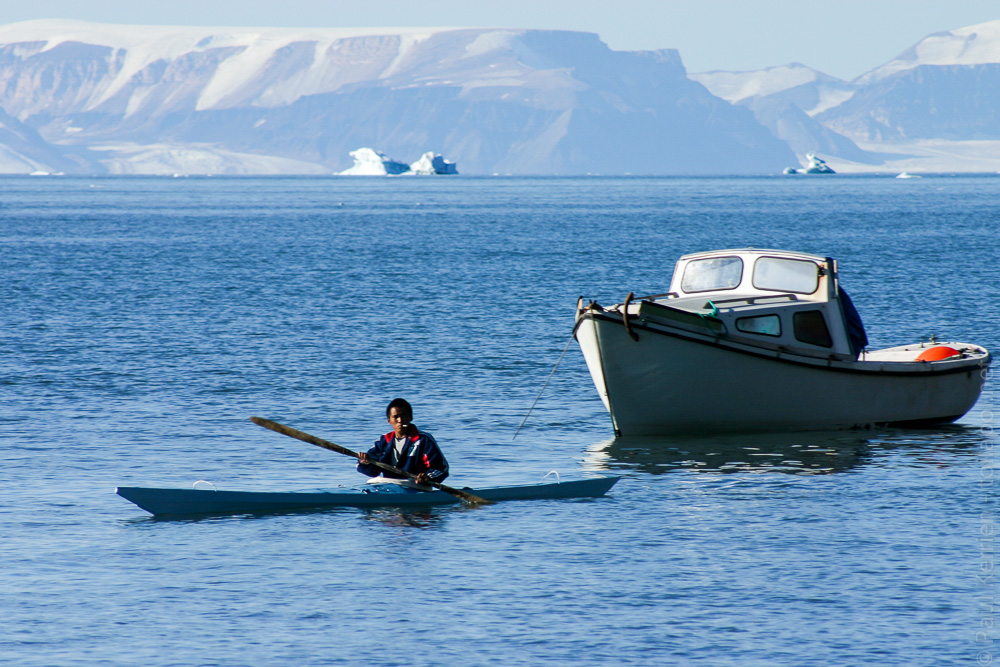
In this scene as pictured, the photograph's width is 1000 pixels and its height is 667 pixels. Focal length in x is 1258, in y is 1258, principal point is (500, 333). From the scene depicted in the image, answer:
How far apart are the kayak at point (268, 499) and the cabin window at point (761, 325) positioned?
4980 mm

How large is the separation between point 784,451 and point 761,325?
211 cm

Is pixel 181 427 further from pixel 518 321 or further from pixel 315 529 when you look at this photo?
pixel 518 321

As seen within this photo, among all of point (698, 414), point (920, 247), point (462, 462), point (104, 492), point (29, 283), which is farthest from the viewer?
point (920, 247)

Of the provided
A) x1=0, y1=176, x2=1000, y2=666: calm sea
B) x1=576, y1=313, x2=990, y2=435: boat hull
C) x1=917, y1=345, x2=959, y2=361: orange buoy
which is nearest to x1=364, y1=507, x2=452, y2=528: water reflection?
x1=0, y1=176, x2=1000, y2=666: calm sea

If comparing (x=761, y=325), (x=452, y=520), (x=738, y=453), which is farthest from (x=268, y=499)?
(x=761, y=325)

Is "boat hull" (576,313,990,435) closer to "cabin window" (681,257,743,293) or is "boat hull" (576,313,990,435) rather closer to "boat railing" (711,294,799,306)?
"boat railing" (711,294,799,306)

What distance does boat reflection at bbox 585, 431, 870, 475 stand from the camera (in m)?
19.4

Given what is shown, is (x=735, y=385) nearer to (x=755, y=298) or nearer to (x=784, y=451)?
(x=784, y=451)

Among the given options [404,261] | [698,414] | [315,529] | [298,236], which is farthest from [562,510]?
[298,236]

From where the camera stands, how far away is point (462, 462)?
19.8m

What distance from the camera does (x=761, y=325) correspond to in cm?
2084

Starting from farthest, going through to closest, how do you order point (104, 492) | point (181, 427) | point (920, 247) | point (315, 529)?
point (920, 247) < point (181, 427) < point (104, 492) < point (315, 529)

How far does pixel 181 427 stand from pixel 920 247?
6082 cm

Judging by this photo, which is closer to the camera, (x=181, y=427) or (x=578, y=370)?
(x=181, y=427)
